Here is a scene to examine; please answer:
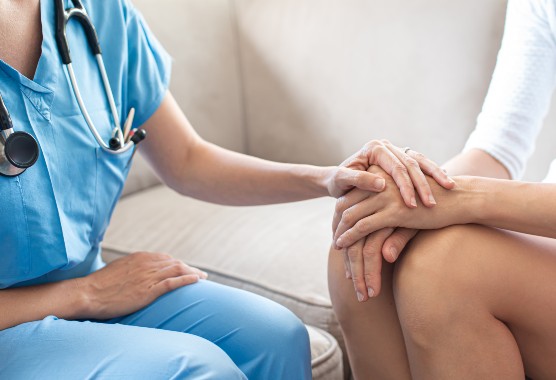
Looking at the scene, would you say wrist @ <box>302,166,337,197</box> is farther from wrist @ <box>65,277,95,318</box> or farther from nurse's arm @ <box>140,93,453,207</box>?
wrist @ <box>65,277,95,318</box>

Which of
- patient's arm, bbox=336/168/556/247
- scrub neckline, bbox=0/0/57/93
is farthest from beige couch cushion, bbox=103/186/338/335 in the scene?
scrub neckline, bbox=0/0/57/93

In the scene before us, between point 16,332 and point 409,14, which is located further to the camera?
point 409,14

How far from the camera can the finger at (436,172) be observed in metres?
0.88

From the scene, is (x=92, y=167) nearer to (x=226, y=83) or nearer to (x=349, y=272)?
(x=349, y=272)

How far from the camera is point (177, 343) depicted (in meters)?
0.79

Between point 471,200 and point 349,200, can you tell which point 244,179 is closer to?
point 349,200

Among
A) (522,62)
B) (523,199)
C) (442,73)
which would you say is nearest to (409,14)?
(442,73)

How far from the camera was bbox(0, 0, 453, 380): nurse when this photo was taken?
779 millimetres

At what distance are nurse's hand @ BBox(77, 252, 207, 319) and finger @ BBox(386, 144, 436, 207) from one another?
316 mm

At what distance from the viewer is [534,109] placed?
113cm

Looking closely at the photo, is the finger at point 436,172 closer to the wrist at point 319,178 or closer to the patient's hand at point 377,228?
the patient's hand at point 377,228

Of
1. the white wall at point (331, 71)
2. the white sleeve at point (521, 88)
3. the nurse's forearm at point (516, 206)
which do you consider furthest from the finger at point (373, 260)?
the white wall at point (331, 71)

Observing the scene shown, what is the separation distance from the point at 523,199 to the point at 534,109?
0.36m

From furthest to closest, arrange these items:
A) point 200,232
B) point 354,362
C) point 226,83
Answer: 1. point 226,83
2. point 200,232
3. point 354,362
